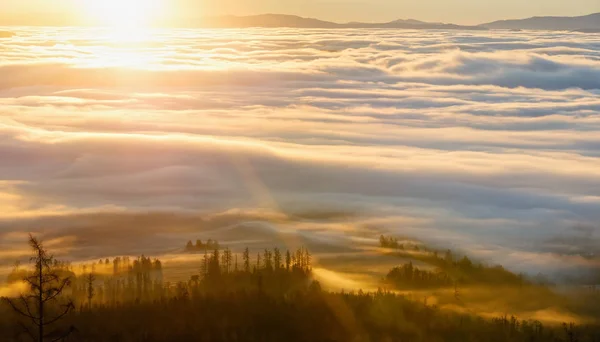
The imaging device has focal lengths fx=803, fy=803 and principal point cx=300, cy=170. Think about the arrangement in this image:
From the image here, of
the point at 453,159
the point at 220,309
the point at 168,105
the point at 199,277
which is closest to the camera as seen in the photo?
the point at 220,309

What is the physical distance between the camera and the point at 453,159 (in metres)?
102

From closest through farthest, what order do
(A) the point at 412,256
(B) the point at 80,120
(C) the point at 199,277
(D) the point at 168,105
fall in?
(C) the point at 199,277
(A) the point at 412,256
(B) the point at 80,120
(D) the point at 168,105

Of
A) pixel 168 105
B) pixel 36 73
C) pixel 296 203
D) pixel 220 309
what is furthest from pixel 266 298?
pixel 36 73

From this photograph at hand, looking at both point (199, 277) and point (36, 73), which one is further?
point (36, 73)

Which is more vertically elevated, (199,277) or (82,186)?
(82,186)

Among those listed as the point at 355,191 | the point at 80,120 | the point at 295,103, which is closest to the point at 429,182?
the point at 355,191

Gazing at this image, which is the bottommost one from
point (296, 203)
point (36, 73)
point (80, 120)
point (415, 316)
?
point (415, 316)

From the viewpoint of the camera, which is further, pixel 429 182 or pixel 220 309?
pixel 429 182

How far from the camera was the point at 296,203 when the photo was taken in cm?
8262

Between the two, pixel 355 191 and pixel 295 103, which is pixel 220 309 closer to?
pixel 355 191

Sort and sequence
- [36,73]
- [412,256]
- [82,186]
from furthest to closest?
[36,73] → [82,186] → [412,256]

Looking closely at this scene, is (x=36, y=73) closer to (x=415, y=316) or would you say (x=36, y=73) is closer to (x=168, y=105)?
(x=168, y=105)

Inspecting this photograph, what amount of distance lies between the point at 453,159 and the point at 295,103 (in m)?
74.0

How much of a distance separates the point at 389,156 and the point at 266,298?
52.2 meters
